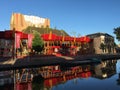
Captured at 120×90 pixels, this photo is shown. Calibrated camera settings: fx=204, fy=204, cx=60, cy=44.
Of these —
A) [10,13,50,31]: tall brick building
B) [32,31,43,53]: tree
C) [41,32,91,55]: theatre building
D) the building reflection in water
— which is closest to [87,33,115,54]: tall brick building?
[41,32,91,55]: theatre building

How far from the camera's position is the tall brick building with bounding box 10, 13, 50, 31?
14712 centimetres

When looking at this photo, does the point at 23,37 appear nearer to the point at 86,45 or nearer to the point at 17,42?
the point at 17,42

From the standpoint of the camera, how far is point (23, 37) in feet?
246

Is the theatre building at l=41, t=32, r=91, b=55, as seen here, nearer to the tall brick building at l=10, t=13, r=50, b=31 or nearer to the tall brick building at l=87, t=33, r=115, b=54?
the tall brick building at l=87, t=33, r=115, b=54

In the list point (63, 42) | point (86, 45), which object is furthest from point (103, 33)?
point (63, 42)

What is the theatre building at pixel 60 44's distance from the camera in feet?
276

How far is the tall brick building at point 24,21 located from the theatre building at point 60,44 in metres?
57.5

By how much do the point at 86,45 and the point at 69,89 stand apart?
8575cm

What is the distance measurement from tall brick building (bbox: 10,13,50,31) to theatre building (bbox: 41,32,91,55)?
57.5 metres

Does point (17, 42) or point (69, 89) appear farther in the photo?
point (17, 42)

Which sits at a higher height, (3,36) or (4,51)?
(3,36)

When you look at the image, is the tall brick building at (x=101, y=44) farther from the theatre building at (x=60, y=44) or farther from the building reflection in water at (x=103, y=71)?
the building reflection in water at (x=103, y=71)

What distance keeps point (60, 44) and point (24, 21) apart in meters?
66.3

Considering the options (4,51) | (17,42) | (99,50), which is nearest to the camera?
(17,42)
